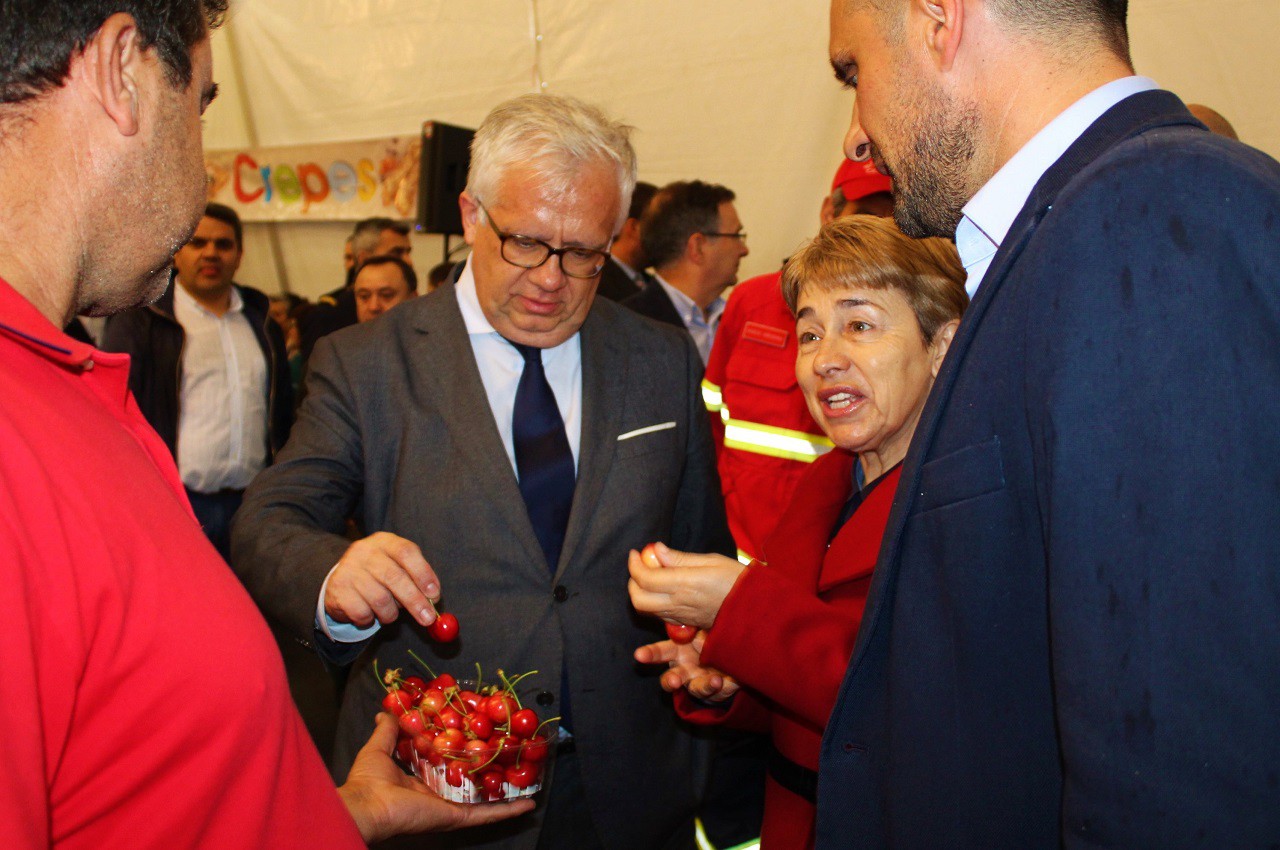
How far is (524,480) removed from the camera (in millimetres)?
2000

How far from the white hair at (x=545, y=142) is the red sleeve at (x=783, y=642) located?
960 millimetres

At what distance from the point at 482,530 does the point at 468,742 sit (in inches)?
19.6

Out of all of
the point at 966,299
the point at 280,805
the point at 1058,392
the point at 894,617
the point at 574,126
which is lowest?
the point at 280,805

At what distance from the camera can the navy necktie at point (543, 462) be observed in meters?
2.00

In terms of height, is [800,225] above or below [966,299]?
below

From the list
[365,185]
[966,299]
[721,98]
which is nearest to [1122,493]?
[966,299]

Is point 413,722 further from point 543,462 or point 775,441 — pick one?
point 775,441

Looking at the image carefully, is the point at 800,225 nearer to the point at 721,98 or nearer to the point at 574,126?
the point at 721,98

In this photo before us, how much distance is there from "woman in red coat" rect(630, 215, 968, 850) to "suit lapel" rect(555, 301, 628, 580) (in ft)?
0.79

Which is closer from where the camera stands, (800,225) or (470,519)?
(470,519)

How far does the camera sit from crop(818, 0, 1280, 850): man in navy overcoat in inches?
30.1

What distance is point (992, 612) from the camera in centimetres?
96

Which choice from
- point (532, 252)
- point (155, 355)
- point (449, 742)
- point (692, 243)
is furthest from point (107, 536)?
point (692, 243)

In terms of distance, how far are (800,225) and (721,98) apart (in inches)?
33.6
